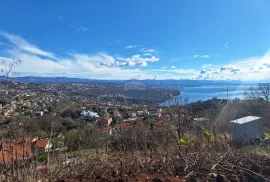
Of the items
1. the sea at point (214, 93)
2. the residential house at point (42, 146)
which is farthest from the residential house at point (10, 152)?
the sea at point (214, 93)

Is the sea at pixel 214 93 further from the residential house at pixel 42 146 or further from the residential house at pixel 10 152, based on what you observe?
the residential house at pixel 10 152

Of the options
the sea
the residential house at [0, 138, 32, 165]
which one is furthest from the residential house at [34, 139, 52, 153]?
the sea

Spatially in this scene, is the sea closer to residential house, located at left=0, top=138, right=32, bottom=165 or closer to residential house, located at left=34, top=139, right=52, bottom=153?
residential house, located at left=34, top=139, right=52, bottom=153

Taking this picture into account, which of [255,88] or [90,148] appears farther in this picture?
[255,88]

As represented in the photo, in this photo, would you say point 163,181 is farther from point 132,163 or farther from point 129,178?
point 132,163

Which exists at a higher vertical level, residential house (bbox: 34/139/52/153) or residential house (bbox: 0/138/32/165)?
residential house (bbox: 0/138/32/165)

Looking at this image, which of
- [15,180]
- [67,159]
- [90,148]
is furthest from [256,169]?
[15,180]

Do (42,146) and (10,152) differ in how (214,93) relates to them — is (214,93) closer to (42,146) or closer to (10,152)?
(42,146)

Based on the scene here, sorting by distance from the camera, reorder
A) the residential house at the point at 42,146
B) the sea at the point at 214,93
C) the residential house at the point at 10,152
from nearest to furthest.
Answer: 1. the residential house at the point at 10,152
2. the residential house at the point at 42,146
3. the sea at the point at 214,93

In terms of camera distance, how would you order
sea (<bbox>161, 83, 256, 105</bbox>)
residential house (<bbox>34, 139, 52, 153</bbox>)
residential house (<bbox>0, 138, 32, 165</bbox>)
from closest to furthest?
residential house (<bbox>0, 138, 32, 165</bbox>) < residential house (<bbox>34, 139, 52, 153</bbox>) < sea (<bbox>161, 83, 256, 105</bbox>)

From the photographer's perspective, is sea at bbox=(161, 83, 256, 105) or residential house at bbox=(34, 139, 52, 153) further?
sea at bbox=(161, 83, 256, 105)

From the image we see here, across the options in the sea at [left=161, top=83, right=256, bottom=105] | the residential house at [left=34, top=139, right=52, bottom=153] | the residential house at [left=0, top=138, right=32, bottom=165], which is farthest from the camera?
the sea at [left=161, top=83, right=256, bottom=105]
